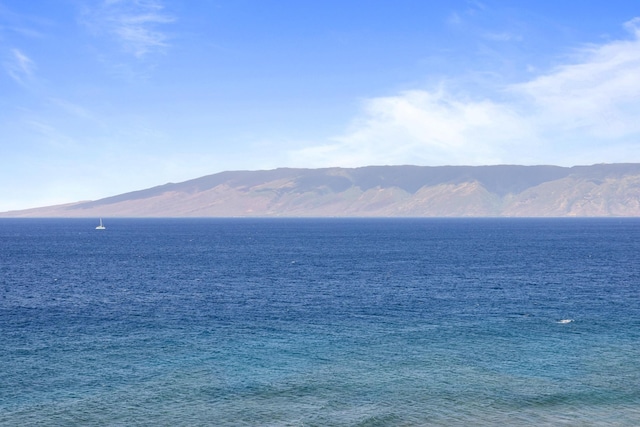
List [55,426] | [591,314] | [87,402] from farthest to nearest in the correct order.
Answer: [591,314] < [87,402] < [55,426]

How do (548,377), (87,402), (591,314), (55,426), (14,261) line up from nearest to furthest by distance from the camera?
1. (55,426)
2. (87,402)
3. (548,377)
4. (591,314)
5. (14,261)

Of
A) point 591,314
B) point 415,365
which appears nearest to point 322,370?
point 415,365

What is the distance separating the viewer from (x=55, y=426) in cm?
4941

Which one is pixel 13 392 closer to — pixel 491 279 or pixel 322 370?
pixel 322 370

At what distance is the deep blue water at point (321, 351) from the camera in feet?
175

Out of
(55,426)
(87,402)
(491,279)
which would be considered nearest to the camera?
(55,426)

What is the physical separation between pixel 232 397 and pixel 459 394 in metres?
20.2

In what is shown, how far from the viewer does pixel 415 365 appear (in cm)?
6525

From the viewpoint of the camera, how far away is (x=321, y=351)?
7088 centimetres

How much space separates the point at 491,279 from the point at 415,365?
234ft

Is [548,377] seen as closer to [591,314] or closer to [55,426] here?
[591,314]

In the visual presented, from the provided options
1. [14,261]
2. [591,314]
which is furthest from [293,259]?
[591,314]

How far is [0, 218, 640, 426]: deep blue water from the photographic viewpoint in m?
53.2

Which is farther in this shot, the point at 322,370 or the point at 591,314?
the point at 591,314
